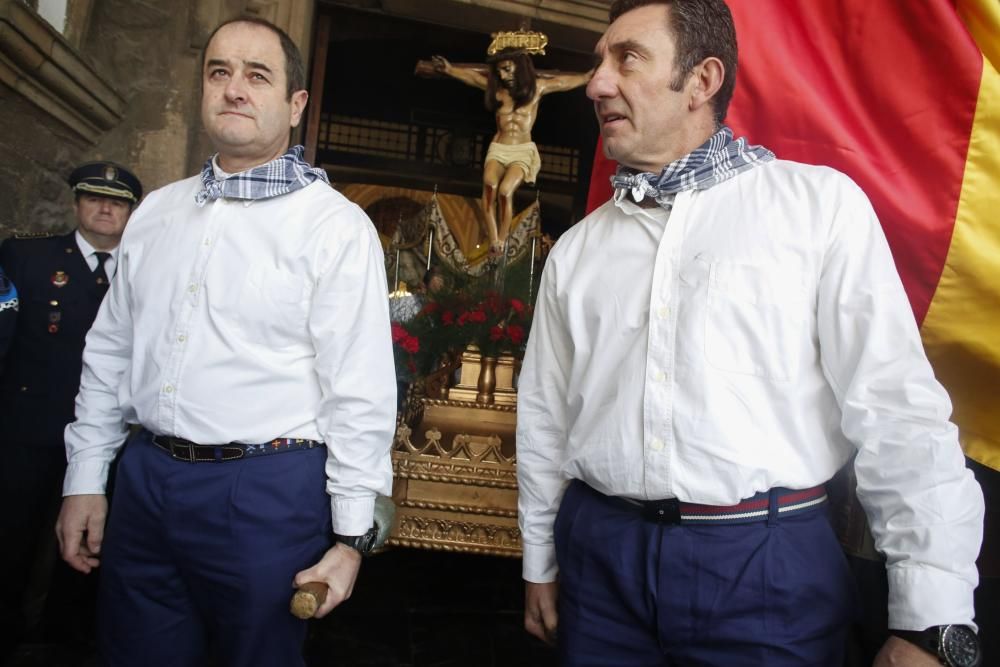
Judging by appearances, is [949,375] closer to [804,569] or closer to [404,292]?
[804,569]

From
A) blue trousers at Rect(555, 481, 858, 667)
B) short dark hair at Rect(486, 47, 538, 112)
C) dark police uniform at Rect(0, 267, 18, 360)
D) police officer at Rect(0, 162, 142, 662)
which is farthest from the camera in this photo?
short dark hair at Rect(486, 47, 538, 112)

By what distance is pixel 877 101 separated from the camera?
4.34 feet

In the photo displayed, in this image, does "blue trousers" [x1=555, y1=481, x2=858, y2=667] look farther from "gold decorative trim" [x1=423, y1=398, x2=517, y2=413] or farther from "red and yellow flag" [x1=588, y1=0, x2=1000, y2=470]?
"gold decorative trim" [x1=423, y1=398, x2=517, y2=413]

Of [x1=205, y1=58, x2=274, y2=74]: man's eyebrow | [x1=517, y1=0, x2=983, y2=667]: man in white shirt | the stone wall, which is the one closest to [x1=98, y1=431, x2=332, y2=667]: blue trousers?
[x1=517, y1=0, x2=983, y2=667]: man in white shirt

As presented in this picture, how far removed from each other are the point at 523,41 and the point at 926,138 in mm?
2874

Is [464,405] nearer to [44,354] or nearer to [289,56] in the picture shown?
[289,56]

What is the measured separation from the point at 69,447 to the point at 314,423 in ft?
1.85

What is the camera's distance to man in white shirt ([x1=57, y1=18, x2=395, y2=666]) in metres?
1.26

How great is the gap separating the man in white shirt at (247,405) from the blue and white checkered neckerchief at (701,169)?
0.53 m

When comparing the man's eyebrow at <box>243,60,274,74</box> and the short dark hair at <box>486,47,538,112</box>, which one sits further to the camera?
the short dark hair at <box>486,47,538,112</box>

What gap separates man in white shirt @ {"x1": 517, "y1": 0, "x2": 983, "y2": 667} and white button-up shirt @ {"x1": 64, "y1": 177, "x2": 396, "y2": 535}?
38 cm

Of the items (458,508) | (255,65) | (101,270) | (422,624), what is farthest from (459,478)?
(101,270)

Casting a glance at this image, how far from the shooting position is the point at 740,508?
1.03 meters

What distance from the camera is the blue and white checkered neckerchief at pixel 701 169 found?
1.14 metres
